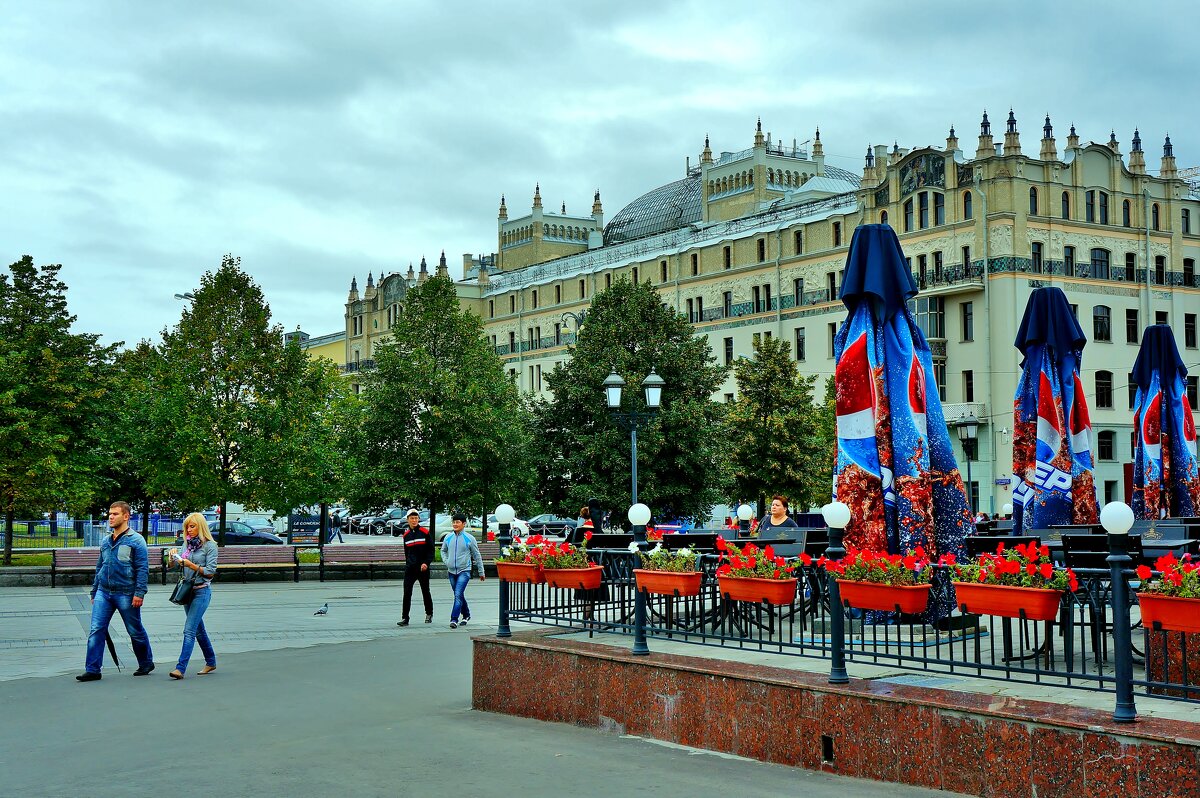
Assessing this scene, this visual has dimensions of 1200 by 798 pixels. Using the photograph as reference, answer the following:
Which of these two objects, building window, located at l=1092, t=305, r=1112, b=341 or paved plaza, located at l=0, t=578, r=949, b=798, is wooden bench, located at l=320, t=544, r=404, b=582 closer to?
paved plaza, located at l=0, t=578, r=949, b=798

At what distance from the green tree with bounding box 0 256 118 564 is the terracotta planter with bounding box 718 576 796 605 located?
25820 millimetres

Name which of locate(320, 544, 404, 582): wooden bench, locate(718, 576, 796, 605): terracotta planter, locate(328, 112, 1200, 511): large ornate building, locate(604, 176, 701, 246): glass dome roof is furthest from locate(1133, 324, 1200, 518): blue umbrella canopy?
locate(604, 176, 701, 246): glass dome roof

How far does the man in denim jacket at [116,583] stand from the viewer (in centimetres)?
1291

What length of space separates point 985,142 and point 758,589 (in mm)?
48534

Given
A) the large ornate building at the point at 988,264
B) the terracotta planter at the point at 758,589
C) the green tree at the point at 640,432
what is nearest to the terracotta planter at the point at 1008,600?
the terracotta planter at the point at 758,589

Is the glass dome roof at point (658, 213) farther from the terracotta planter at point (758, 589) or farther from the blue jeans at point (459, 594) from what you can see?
the terracotta planter at point (758, 589)

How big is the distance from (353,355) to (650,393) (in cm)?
8042

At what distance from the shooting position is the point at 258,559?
102 ft

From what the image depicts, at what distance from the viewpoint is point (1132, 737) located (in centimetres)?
654

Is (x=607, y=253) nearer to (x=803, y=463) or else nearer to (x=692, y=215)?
(x=692, y=215)

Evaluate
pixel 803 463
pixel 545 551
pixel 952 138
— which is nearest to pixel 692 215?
pixel 952 138

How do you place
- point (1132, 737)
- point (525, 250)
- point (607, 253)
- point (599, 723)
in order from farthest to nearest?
point (525, 250), point (607, 253), point (599, 723), point (1132, 737)

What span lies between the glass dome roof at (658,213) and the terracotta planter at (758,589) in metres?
74.8

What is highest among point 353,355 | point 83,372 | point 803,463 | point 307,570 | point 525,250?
point 525,250
